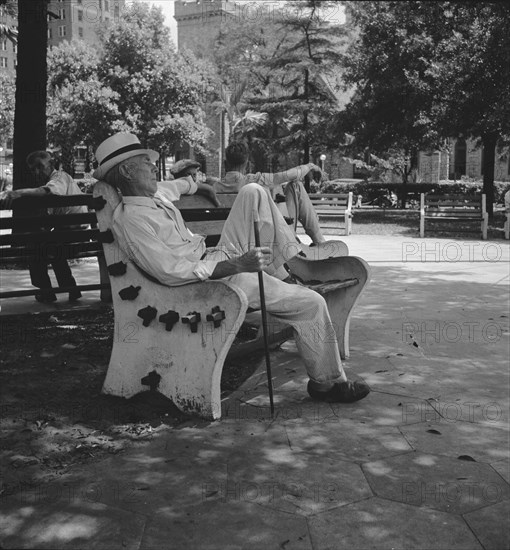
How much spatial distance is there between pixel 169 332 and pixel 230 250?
0.72 m

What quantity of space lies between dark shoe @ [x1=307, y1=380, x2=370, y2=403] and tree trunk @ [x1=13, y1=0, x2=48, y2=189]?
20.7ft

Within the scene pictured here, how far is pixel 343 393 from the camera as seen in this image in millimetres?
4363

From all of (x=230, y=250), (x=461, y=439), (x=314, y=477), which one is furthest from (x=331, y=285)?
(x=314, y=477)

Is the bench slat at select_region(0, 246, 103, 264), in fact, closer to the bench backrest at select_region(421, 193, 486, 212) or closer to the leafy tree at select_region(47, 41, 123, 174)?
the bench backrest at select_region(421, 193, 486, 212)

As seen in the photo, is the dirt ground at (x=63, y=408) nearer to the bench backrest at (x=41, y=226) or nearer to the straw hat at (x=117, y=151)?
the bench backrest at (x=41, y=226)

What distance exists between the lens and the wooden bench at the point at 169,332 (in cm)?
383

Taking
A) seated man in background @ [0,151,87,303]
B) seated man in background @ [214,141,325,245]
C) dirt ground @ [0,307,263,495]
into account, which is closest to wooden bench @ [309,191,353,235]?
seated man in background @ [0,151,87,303]

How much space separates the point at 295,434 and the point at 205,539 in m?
1.17

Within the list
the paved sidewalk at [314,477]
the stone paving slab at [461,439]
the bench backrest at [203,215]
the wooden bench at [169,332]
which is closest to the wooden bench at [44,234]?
the bench backrest at [203,215]

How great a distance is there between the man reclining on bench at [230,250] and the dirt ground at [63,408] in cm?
73

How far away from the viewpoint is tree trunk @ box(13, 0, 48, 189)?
9133 mm

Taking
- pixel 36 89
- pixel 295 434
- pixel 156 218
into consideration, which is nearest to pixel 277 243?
pixel 156 218

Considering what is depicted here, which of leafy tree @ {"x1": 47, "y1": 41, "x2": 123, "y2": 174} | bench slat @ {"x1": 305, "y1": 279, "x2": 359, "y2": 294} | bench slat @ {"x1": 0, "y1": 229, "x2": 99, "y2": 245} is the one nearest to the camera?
bench slat @ {"x1": 305, "y1": 279, "x2": 359, "y2": 294}

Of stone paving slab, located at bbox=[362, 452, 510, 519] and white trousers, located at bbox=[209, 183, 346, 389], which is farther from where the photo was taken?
white trousers, located at bbox=[209, 183, 346, 389]
